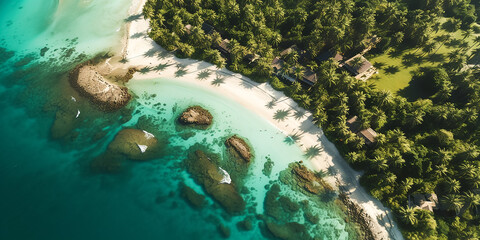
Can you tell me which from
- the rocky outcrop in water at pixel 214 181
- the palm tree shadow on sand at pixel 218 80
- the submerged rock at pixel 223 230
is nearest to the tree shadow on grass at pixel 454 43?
the palm tree shadow on sand at pixel 218 80

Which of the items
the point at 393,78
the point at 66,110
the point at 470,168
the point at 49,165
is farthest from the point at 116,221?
the point at 393,78

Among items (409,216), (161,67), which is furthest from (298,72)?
(161,67)

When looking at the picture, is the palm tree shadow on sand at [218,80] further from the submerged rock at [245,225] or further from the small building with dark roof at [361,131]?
the submerged rock at [245,225]

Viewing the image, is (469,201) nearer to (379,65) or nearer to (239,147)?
(379,65)

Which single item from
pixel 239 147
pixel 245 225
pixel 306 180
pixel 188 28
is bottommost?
pixel 245 225

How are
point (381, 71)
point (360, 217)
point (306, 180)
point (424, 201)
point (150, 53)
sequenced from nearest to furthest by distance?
1. point (424, 201)
2. point (360, 217)
3. point (306, 180)
4. point (381, 71)
5. point (150, 53)

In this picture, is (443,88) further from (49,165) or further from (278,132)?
(49,165)

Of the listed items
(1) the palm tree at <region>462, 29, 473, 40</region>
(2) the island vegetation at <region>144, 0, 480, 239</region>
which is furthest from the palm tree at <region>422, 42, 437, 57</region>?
(1) the palm tree at <region>462, 29, 473, 40</region>
